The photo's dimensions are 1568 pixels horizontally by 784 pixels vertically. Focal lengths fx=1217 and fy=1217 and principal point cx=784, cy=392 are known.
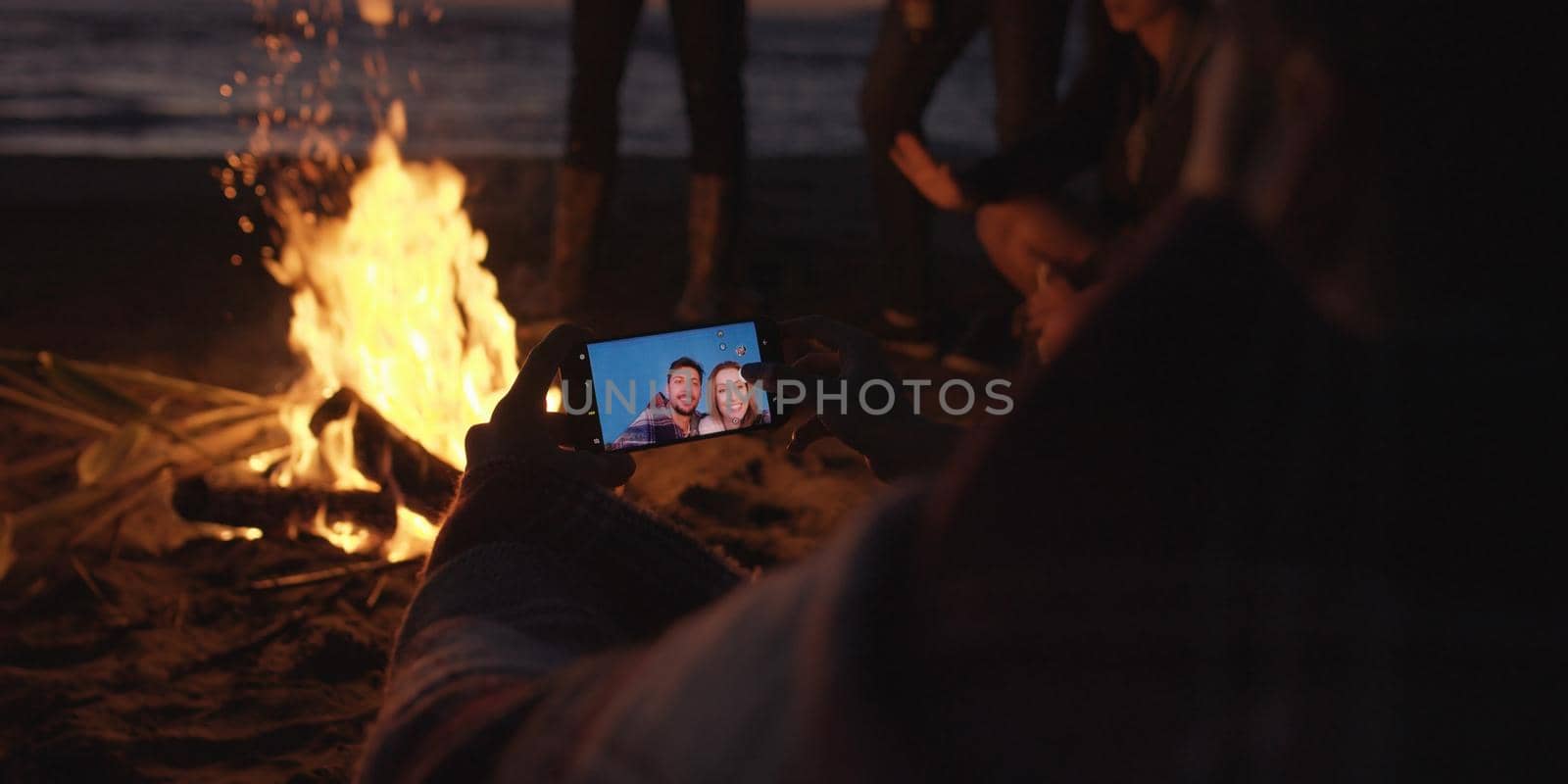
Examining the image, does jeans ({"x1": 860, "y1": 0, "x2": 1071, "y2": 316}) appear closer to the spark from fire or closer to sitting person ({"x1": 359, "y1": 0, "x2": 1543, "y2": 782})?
the spark from fire

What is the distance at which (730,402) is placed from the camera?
220cm

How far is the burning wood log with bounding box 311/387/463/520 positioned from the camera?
299 cm

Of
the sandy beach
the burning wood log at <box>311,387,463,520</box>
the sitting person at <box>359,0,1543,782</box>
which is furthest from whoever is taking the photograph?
the burning wood log at <box>311,387,463,520</box>

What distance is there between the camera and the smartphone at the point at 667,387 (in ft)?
6.84

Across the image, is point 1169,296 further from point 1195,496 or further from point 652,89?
point 652,89

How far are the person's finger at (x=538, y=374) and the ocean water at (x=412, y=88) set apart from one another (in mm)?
8569

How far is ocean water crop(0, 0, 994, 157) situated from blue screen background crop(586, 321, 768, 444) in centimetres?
821

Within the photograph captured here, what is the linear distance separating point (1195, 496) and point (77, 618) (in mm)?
2849

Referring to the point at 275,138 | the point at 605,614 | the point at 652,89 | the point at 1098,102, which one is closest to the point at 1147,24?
the point at 1098,102

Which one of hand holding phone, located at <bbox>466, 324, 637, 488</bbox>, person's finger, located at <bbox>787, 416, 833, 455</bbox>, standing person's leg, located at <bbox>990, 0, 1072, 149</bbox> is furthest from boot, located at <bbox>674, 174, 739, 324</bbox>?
hand holding phone, located at <bbox>466, 324, 637, 488</bbox>

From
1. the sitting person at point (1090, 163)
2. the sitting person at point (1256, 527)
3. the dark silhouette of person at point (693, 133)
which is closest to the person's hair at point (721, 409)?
the sitting person at point (1090, 163)

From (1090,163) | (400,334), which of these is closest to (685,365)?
(400,334)

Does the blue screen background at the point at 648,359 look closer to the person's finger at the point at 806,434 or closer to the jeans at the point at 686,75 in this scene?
the person's finger at the point at 806,434

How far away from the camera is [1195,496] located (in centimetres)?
61
